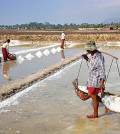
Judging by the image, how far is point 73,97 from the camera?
8.09 meters

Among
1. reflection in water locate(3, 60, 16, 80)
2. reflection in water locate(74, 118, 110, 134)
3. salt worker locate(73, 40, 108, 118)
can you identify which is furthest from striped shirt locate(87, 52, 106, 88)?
reflection in water locate(3, 60, 16, 80)

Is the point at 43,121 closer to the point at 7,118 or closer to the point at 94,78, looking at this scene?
the point at 7,118

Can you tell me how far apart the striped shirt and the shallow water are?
715mm

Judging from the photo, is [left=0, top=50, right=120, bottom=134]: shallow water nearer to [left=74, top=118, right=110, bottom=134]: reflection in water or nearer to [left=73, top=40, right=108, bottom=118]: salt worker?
[left=74, top=118, right=110, bottom=134]: reflection in water

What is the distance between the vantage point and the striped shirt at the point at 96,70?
20.0 feet

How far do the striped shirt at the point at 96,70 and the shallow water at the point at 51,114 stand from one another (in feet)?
2.35

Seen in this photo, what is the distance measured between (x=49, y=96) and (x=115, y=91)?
Result: 1.80 metres

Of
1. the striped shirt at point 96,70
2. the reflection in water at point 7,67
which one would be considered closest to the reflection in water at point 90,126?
the striped shirt at point 96,70

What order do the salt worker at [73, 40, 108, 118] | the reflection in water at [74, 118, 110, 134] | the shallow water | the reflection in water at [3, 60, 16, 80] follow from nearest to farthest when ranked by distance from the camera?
the reflection in water at [74, 118, 110, 134]
the shallow water
the salt worker at [73, 40, 108, 118]
the reflection in water at [3, 60, 16, 80]

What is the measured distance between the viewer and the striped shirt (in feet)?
20.0

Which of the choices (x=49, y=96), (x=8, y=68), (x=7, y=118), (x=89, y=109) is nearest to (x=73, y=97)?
(x=49, y=96)

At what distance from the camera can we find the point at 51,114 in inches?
259

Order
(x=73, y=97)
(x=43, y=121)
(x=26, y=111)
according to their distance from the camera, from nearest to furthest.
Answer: (x=43, y=121)
(x=26, y=111)
(x=73, y=97)

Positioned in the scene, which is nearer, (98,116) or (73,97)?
(98,116)
